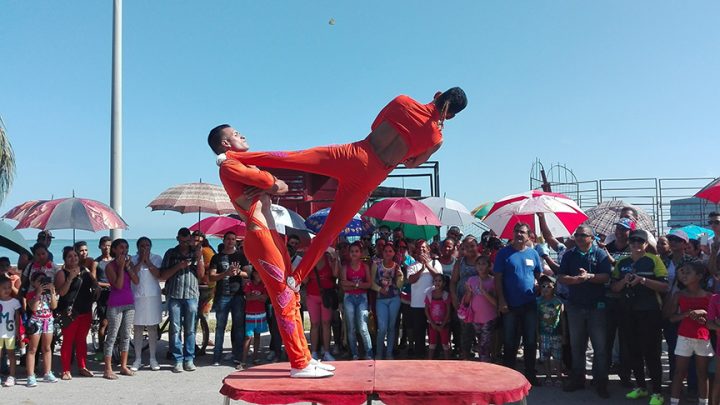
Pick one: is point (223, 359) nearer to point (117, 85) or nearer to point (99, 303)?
point (99, 303)

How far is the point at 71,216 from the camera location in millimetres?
7496

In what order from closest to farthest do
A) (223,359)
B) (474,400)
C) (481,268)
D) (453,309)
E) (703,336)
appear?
1. (474,400)
2. (703,336)
3. (481,268)
4. (453,309)
5. (223,359)

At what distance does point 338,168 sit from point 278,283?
840mm

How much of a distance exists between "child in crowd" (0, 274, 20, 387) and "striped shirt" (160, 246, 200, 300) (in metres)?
1.58

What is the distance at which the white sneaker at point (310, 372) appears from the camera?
3836 millimetres

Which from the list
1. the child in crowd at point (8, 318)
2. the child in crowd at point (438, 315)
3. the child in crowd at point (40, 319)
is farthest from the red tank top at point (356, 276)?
the child in crowd at point (8, 318)

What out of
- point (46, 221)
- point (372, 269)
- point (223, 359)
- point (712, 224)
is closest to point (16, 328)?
point (46, 221)

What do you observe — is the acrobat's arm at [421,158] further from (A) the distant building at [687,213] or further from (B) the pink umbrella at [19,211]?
(A) the distant building at [687,213]

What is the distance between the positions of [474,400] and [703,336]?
2899 mm

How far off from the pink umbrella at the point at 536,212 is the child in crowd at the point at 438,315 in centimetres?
118

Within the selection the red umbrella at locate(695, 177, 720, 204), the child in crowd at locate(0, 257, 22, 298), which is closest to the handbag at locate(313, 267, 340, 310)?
the child in crowd at locate(0, 257, 22, 298)

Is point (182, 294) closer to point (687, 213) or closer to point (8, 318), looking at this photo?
point (8, 318)

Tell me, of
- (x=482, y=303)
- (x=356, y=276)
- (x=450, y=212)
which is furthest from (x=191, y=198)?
(x=482, y=303)

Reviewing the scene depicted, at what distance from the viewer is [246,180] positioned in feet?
12.3
